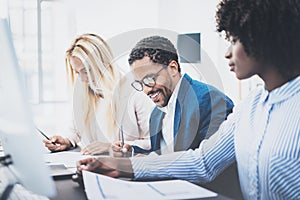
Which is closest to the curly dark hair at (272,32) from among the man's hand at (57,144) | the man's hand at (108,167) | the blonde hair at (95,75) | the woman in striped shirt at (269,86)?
the woman in striped shirt at (269,86)

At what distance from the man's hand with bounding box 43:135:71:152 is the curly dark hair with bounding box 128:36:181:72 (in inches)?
16.8

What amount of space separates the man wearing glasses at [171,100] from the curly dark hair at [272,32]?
0.58m

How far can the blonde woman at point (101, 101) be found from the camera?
2.00 meters

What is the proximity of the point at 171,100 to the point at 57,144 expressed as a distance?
1.60 feet

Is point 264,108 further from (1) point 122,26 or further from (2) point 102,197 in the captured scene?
(1) point 122,26

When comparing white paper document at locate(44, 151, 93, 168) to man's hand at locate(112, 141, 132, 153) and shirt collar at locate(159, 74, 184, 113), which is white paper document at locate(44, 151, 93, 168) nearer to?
man's hand at locate(112, 141, 132, 153)

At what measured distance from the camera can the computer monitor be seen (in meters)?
0.65

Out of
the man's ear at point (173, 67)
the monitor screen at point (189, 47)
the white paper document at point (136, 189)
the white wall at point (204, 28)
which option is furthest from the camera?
the monitor screen at point (189, 47)

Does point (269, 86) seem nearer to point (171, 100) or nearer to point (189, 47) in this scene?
point (171, 100)

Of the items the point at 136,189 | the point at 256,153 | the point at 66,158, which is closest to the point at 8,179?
the point at 136,189

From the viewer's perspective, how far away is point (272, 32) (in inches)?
38.4

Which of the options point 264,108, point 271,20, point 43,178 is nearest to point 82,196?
point 43,178

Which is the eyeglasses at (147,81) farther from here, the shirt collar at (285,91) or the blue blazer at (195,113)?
the shirt collar at (285,91)

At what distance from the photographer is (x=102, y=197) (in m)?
0.89
